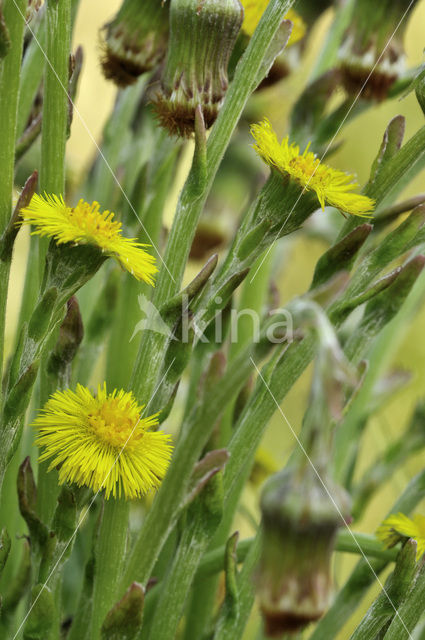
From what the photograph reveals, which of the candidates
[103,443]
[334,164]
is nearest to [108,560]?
[103,443]

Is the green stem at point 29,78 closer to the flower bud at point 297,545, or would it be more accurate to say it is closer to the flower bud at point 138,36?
the flower bud at point 138,36

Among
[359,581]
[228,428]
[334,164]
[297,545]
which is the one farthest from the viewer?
[334,164]

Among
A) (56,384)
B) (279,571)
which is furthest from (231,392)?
(56,384)

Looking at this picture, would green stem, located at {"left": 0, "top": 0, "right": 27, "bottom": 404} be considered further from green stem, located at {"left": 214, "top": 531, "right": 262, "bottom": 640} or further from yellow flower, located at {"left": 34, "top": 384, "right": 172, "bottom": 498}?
green stem, located at {"left": 214, "top": 531, "right": 262, "bottom": 640}

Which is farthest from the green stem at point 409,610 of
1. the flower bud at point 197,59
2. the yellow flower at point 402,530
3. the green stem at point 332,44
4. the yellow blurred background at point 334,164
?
the yellow blurred background at point 334,164

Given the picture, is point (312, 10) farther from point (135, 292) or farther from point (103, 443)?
point (103, 443)

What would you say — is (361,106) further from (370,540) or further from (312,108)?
(370,540)

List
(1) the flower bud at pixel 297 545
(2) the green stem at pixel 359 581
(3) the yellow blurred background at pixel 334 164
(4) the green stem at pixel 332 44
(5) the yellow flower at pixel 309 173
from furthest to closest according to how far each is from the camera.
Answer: (3) the yellow blurred background at pixel 334 164 < (4) the green stem at pixel 332 44 < (2) the green stem at pixel 359 581 < (5) the yellow flower at pixel 309 173 < (1) the flower bud at pixel 297 545
